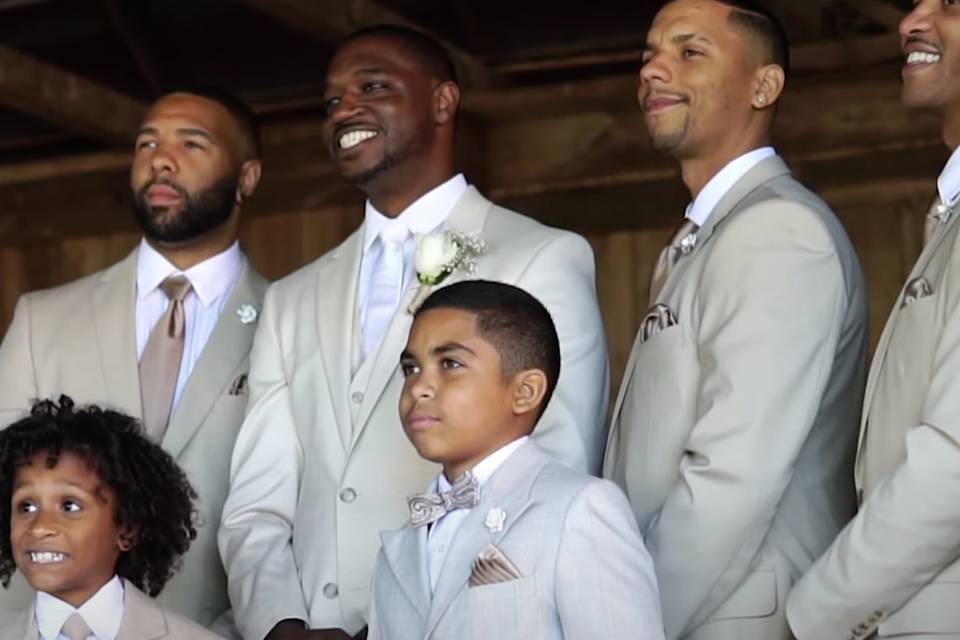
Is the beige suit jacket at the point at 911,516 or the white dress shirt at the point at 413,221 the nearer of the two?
the beige suit jacket at the point at 911,516

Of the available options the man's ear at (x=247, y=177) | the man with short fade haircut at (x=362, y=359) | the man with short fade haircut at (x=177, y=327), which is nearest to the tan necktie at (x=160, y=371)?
the man with short fade haircut at (x=177, y=327)

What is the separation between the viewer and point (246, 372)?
4254 millimetres

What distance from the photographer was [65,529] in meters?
3.63

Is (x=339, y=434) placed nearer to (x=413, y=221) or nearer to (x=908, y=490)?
(x=413, y=221)

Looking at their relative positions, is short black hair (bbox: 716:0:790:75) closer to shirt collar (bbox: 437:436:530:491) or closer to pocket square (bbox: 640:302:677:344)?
pocket square (bbox: 640:302:677:344)

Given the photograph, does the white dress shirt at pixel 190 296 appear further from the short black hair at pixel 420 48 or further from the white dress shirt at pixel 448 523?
the white dress shirt at pixel 448 523

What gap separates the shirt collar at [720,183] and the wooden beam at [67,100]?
9.30ft

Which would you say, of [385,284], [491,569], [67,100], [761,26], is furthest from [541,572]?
[67,100]

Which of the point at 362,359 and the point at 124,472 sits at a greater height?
the point at 362,359

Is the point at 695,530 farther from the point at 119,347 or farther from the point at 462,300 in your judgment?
the point at 119,347

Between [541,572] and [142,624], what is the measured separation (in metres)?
0.89

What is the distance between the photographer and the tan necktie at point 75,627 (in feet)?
11.8

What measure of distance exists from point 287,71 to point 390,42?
239cm

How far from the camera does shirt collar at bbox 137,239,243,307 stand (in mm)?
4395
